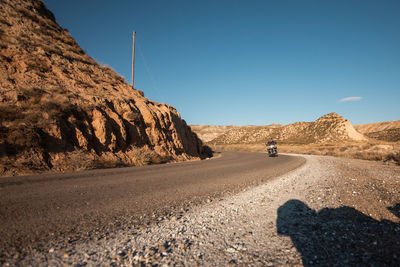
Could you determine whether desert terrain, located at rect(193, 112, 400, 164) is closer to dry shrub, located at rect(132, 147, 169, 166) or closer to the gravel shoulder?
dry shrub, located at rect(132, 147, 169, 166)

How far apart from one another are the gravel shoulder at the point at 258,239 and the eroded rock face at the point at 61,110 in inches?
304

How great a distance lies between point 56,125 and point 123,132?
4010mm

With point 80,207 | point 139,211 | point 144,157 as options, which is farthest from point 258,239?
point 144,157

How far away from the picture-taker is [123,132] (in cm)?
1326

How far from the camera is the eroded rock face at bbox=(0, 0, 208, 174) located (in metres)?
8.61

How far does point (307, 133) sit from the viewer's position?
64500 millimetres

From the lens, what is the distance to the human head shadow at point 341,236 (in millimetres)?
2133

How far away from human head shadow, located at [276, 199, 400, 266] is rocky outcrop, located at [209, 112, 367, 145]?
60607mm

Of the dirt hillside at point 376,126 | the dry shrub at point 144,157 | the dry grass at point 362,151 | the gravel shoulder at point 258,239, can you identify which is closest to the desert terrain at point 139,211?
the gravel shoulder at point 258,239

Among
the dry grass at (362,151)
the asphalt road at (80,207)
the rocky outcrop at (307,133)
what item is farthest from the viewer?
the rocky outcrop at (307,133)

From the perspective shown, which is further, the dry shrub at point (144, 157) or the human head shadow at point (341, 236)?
the dry shrub at point (144, 157)

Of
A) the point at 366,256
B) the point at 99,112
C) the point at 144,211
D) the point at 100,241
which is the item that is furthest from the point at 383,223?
the point at 99,112

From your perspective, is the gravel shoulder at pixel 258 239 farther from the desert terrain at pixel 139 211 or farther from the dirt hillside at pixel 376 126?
the dirt hillside at pixel 376 126

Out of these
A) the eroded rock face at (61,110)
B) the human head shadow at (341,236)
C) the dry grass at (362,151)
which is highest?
the eroded rock face at (61,110)
